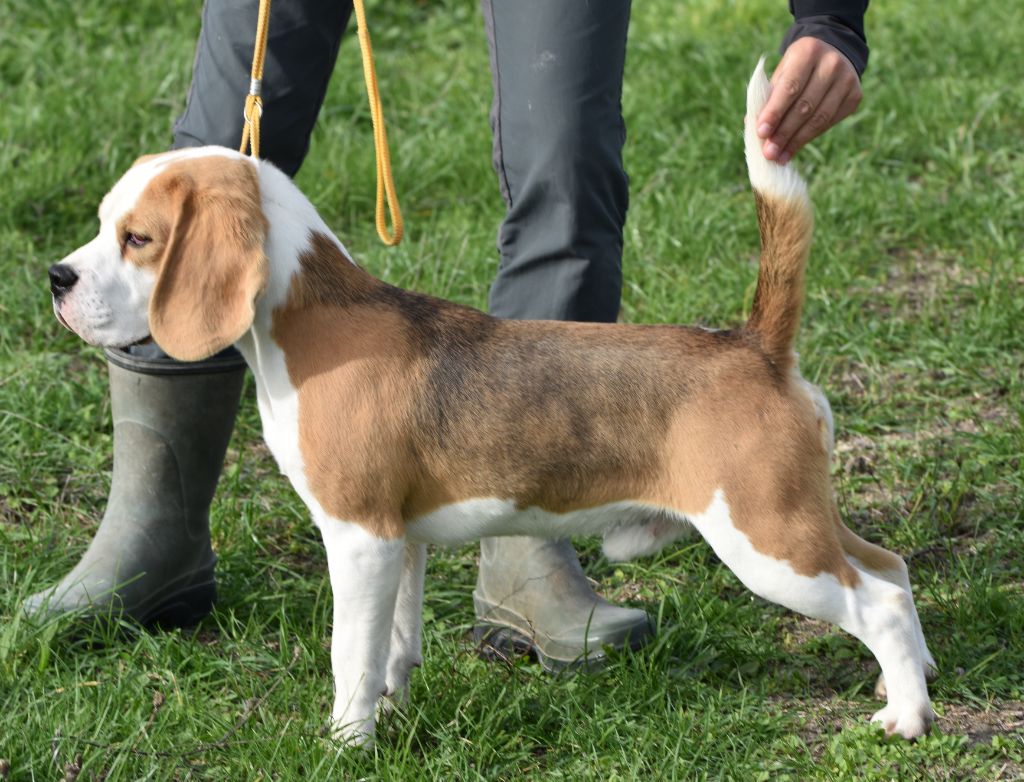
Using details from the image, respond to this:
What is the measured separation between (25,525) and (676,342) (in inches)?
77.8

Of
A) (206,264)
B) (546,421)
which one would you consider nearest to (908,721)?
(546,421)

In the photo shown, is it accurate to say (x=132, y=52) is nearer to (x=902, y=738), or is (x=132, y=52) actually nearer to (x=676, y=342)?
(x=676, y=342)

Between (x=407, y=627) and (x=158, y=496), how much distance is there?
2.59 ft

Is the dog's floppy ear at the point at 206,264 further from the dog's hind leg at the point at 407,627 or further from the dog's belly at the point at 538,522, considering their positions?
the dog's hind leg at the point at 407,627

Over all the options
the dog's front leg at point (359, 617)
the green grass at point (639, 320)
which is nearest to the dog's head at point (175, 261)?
the dog's front leg at point (359, 617)

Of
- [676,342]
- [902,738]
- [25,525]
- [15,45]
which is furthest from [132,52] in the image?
[902,738]

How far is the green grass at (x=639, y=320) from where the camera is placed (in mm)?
2846

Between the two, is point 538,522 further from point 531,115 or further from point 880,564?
point 531,115

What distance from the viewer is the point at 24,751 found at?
2748 mm

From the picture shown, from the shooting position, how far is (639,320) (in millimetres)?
4613

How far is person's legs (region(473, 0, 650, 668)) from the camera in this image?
2.92 meters

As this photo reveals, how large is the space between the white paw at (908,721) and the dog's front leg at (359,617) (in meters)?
1.03

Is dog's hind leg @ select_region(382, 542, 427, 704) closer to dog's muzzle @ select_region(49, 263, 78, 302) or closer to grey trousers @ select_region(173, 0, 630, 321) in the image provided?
grey trousers @ select_region(173, 0, 630, 321)

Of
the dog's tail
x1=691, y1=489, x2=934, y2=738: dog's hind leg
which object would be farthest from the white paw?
the dog's tail
